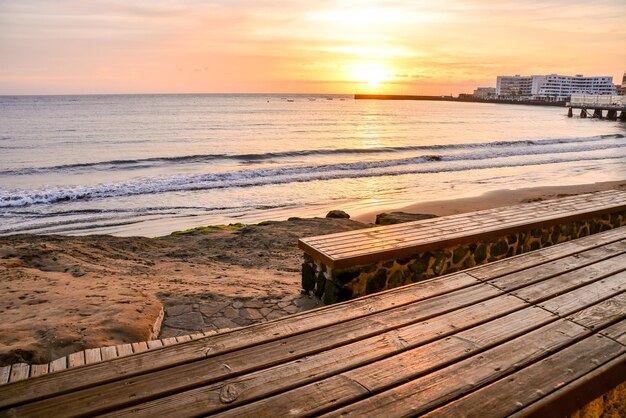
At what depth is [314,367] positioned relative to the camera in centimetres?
215

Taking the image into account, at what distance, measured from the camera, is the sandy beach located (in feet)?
13.4

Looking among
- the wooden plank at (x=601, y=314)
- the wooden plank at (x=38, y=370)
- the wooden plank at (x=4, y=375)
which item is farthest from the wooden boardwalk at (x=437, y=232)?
the wooden plank at (x=4, y=375)

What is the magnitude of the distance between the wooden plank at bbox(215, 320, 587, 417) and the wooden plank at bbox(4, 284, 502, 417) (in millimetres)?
275

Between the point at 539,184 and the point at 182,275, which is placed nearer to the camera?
the point at 182,275

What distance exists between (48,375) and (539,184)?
17.3m

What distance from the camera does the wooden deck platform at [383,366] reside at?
1.87m

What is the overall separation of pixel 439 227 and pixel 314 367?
12.5 feet

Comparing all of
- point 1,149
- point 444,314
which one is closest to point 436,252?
point 444,314

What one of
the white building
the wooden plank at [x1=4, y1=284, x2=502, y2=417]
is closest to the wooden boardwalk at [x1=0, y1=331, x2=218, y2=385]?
the wooden plank at [x1=4, y1=284, x2=502, y2=417]

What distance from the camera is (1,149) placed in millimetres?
27438

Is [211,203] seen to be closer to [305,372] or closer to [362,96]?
[305,372]

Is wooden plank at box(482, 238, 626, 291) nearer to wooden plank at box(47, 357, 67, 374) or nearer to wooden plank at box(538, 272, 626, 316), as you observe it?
wooden plank at box(538, 272, 626, 316)

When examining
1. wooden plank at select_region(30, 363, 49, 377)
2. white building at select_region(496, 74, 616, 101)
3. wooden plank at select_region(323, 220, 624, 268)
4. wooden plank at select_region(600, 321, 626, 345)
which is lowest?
wooden plank at select_region(323, 220, 624, 268)

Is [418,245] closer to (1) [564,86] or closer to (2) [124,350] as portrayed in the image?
(2) [124,350]
